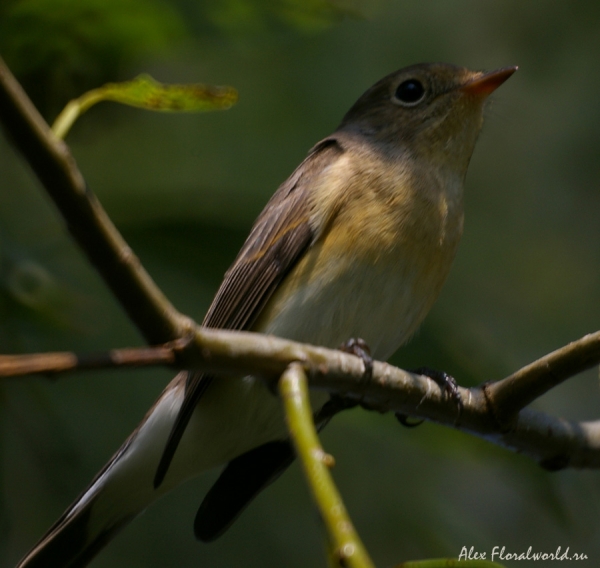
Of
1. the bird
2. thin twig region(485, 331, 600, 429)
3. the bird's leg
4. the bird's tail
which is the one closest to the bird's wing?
the bird

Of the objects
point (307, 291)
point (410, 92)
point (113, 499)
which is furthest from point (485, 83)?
point (113, 499)

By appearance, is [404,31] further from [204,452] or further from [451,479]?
[204,452]

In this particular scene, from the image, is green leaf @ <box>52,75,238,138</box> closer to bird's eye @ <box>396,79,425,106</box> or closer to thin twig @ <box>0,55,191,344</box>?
thin twig @ <box>0,55,191,344</box>

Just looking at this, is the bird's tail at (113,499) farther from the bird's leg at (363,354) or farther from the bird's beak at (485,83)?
the bird's beak at (485,83)

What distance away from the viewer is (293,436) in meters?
1.29

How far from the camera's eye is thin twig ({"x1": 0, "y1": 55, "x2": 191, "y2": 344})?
1.23 meters

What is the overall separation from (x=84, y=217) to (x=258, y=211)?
2172 millimetres

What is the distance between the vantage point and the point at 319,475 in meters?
1.18

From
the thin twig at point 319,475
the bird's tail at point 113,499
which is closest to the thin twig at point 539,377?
the thin twig at point 319,475

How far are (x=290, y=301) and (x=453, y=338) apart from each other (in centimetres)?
73

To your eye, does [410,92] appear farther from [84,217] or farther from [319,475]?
[319,475]

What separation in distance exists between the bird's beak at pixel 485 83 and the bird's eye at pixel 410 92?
19cm

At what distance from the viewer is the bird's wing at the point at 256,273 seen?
2623 millimetres

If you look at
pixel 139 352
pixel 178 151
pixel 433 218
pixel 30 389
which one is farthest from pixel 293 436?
pixel 178 151
